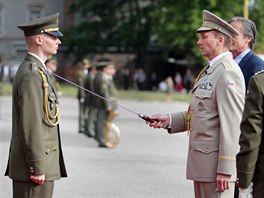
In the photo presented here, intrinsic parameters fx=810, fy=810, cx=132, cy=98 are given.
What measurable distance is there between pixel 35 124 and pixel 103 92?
37.6ft

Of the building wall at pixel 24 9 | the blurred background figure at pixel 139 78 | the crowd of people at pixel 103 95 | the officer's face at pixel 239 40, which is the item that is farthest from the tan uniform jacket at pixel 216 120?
Result: the building wall at pixel 24 9

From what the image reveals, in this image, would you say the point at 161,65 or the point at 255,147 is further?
the point at 161,65

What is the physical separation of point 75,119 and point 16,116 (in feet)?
67.6

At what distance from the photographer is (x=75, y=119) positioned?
88.3ft

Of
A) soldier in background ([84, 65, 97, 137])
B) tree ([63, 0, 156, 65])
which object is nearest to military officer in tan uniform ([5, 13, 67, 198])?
soldier in background ([84, 65, 97, 137])

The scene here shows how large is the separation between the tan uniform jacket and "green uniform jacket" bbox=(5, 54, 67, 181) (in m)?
1.10

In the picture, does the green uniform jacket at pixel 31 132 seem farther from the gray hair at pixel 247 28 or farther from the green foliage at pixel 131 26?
the green foliage at pixel 131 26

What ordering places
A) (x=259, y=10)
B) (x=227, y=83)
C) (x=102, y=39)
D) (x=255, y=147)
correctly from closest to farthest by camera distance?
(x=255, y=147) → (x=227, y=83) → (x=259, y=10) → (x=102, y=39)

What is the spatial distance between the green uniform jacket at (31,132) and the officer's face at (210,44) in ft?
4.10

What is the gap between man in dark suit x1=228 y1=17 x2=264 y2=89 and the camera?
7102 millimetres

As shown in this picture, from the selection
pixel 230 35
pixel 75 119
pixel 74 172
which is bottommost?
pixel 75 119

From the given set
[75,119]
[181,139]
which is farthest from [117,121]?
[181,139]

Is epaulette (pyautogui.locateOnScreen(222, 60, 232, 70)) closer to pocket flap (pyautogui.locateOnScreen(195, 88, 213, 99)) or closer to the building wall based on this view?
pocket flap (pyautogui.locateOnScreen(195, 88, 213, 99))

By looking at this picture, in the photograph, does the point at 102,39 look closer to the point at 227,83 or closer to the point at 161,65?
the point at 161,65
